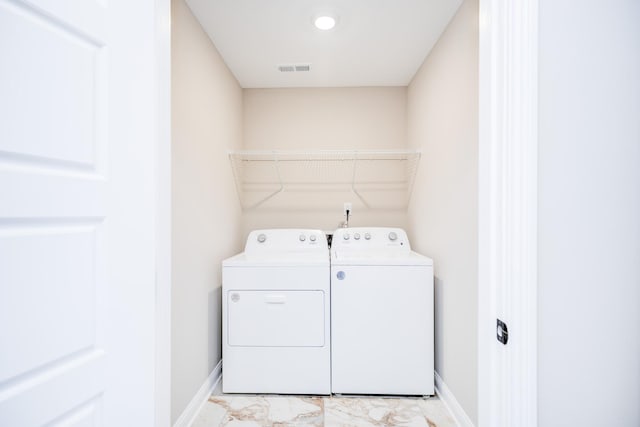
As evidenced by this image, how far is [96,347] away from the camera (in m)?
0.74

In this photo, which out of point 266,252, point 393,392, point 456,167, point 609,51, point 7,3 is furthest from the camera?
point 266,252

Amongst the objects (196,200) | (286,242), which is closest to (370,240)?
(286,242)

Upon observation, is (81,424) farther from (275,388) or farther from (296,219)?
(296,219)

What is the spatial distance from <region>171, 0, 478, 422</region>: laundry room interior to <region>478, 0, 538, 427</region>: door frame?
899mm

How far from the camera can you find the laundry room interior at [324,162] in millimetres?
1655

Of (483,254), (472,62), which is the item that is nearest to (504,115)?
(483,254)

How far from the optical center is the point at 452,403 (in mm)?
1832

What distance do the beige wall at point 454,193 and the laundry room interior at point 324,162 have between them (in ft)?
0.04

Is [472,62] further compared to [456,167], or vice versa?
[456,167]

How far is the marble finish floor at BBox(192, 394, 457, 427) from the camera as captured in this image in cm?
175

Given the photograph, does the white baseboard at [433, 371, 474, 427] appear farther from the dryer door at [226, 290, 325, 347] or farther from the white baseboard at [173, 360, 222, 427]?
the white baseboard at [173, 360, 222, 427]

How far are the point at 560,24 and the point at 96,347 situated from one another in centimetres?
127

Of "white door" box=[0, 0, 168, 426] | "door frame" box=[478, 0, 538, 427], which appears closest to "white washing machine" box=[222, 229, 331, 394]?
"white door" box=[0, 0, 168, 426]

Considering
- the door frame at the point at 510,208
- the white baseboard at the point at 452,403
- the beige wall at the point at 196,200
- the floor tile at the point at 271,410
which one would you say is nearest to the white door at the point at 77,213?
the beige wall at the point at 196,200
